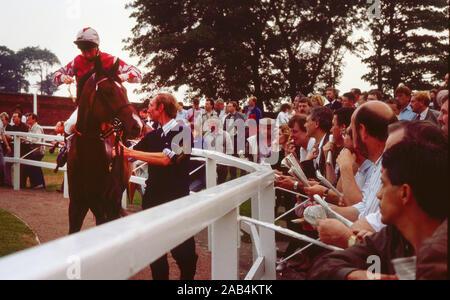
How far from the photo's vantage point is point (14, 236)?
6309 mm

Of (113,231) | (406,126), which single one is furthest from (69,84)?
(113,231)

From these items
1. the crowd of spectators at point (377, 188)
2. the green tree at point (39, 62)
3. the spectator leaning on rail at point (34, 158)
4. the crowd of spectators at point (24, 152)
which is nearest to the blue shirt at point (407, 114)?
the crowd of spectators at point (377, 188)

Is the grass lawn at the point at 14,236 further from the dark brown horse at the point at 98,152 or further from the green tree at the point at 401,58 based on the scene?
the green tree at the point at 401,58

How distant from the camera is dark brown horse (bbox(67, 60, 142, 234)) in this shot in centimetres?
452

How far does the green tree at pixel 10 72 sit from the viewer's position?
1762 inches

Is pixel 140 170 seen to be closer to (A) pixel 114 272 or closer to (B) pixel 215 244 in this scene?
(B) pixel 215 244

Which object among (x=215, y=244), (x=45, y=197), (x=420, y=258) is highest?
(x=420, y=258)

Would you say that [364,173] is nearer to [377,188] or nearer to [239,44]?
[377,188]

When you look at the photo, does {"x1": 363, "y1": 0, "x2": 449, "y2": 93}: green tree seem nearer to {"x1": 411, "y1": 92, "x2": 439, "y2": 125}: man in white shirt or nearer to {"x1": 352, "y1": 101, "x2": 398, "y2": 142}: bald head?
{"x1": 411, "y1": 92, "x2": 439, "y2": 125}: man in white shirt

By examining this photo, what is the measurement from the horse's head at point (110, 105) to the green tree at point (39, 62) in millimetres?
38868

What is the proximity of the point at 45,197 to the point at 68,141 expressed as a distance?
5803mm

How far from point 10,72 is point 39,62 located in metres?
4.08

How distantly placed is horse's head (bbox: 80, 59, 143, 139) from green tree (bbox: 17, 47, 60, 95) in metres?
38.9

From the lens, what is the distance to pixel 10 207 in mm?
8711
